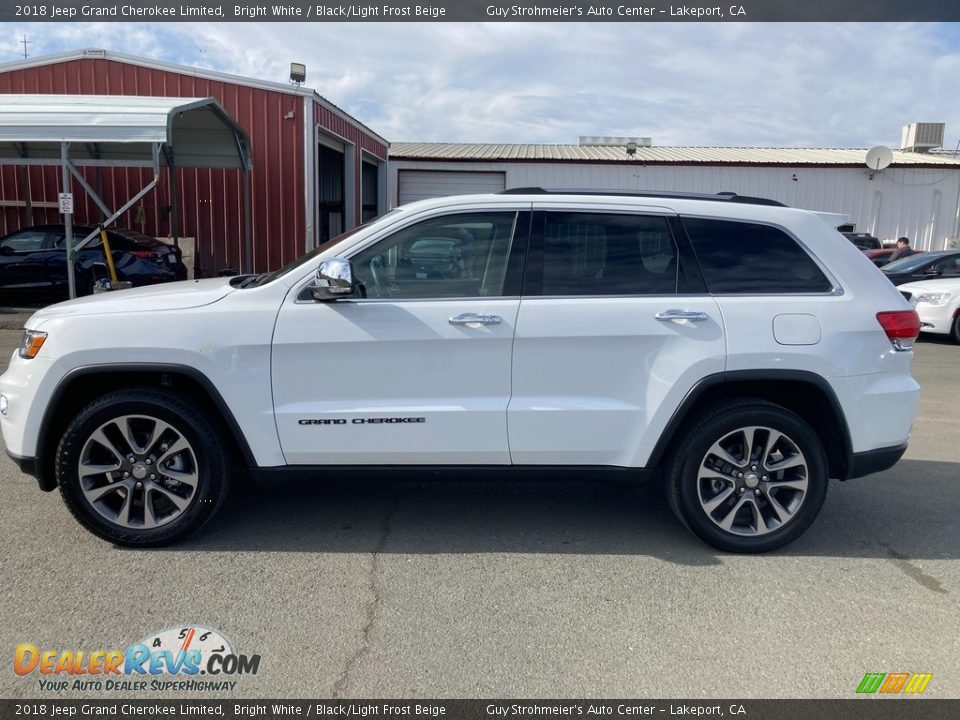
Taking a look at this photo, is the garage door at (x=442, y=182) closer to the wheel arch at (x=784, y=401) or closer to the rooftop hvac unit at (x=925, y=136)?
the rooftop hvac unit at (x=925, y=136)

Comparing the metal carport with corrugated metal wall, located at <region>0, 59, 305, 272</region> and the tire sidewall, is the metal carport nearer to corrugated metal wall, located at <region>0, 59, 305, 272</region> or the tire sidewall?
corrugated metal wall, located at <region>0, 59, 305, 272</region>

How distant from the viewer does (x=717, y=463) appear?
4.04 m

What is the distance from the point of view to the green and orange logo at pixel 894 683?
2.90 metres

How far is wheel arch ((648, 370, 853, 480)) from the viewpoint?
3.90m

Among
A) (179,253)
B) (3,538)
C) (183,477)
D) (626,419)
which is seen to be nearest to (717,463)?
(626,419)

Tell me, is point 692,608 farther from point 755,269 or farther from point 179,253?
point 179,253

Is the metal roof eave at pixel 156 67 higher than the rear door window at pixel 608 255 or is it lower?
higher

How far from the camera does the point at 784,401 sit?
420cm

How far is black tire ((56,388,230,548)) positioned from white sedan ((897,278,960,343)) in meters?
11.4

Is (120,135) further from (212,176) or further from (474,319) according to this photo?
(474,319)

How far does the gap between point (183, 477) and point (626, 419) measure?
2.31 meters

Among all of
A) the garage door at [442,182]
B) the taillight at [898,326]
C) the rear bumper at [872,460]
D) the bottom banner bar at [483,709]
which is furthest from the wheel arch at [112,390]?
the garage door at [442,182]

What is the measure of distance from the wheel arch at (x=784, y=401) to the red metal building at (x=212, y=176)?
14203 millimetres

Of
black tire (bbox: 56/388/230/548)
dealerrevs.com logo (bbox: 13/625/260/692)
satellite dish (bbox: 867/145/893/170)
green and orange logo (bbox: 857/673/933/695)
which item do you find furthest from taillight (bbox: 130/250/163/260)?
satellite dish (bbox: 867/145/893/170)
